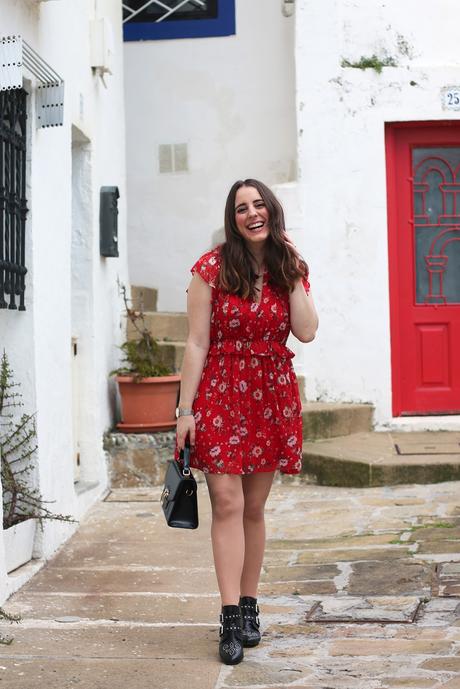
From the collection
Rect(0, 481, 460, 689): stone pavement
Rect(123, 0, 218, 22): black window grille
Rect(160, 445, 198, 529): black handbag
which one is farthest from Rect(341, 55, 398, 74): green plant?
Rect(160, 445, 198, 529): black handbag

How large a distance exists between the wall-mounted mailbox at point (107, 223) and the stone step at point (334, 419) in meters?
1.82

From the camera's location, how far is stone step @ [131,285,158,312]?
8773 millimetres

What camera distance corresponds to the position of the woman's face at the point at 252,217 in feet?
13.2

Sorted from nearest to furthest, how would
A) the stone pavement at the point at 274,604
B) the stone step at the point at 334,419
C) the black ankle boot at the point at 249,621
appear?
the stone pavement at the point at 274,604 < the black ankle boot at the point at 249,621 < the stone step at the point at 334,419

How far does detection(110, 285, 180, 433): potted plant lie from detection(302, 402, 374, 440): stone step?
39.9 inches

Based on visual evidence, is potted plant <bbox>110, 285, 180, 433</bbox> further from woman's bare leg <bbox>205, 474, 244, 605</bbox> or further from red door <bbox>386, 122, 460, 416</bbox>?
woman's bare leg <bbox>205, 474, 244, 605</bbox>

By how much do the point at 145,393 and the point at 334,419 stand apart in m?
1.47

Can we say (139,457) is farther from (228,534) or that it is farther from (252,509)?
(228,534)

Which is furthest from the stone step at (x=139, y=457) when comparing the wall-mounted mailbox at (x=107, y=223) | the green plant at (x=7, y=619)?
the green plant at (x=7, y=619)

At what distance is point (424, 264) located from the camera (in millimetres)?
8516

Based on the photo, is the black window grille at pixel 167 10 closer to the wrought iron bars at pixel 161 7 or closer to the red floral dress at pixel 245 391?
the wrought iron bars at pixel 161 7

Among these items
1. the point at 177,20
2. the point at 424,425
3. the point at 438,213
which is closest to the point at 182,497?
the point at 424,425

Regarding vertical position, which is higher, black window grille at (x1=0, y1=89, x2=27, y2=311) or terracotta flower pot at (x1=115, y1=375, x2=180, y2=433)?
black window grille at (x1=0, y1=89, x2=27, y2=311)

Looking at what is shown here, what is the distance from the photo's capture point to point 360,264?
8.39m
